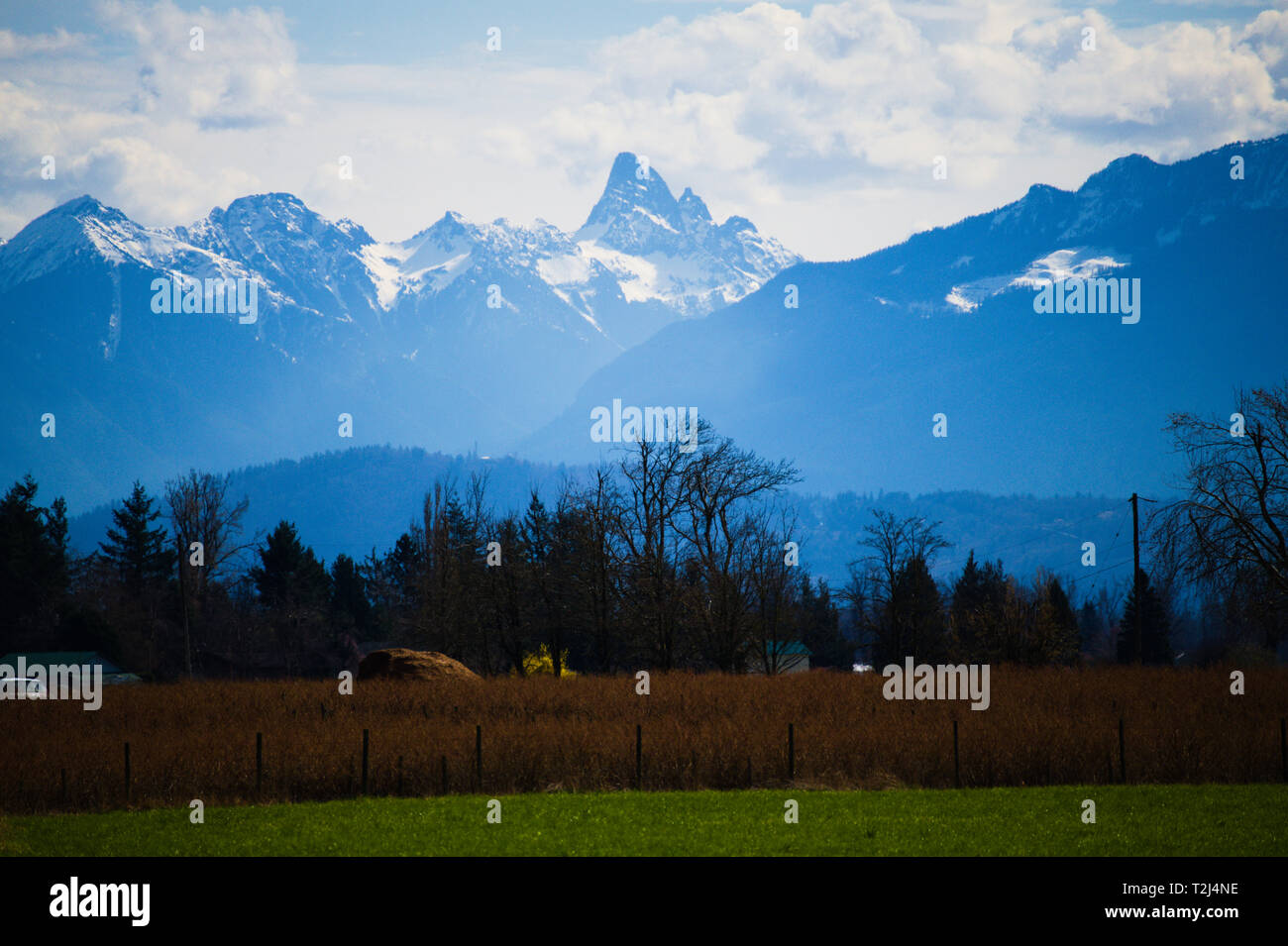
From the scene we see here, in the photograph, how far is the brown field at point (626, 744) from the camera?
2833 cm

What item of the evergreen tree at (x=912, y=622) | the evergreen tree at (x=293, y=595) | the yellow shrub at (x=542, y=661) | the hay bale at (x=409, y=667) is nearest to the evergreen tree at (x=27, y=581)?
the evergreen tree at (x=293, y=595)

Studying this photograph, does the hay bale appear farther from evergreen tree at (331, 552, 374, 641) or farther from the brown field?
evergreen tree at (331, 552, 374, 641)

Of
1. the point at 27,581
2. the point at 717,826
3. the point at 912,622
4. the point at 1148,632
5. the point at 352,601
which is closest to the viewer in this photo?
the point at 717,826

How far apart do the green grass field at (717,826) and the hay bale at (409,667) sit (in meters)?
19.4

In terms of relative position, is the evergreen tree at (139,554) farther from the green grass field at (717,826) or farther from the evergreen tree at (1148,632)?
the evergreen tree at (1148,632)

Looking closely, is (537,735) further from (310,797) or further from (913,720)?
(913,720)

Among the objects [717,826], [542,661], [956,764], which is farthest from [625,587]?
[717,826]

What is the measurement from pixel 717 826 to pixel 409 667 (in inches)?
1052

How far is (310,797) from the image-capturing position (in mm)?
27906

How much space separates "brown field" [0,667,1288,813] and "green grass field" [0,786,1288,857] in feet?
5.29

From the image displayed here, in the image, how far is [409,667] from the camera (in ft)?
154

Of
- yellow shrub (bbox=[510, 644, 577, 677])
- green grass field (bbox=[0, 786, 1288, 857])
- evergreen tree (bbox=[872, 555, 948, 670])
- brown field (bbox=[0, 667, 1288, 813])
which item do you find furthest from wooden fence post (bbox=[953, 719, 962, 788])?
yellow shrub (bbox=[510, 644, 577, 677])

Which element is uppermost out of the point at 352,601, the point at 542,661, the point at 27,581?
the point at 27,581

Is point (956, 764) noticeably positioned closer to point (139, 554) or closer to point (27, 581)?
point (27, 581)
